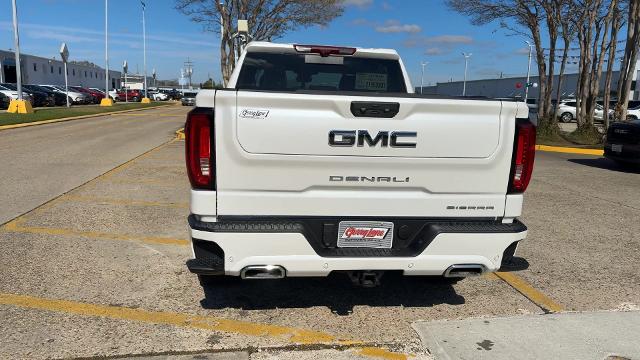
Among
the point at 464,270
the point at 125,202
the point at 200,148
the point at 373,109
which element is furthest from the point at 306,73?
the point at 125,202

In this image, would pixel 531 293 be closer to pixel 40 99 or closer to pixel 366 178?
pixel 366 178

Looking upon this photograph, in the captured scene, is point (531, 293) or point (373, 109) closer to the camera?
point (373, 109)

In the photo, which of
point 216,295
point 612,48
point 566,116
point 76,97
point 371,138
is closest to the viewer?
point 371,138

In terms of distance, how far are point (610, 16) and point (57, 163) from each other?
55.1ft

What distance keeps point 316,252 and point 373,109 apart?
945 millimetres

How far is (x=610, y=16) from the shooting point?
52.2 feet

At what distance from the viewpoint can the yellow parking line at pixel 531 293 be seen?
3.79 meters

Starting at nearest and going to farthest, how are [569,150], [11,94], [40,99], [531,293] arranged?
[531,293] < [569,150] < [11,94] < [40,99]

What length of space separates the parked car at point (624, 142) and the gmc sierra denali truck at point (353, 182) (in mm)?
9317

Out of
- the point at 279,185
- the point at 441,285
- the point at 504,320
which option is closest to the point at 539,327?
the point at 504,320

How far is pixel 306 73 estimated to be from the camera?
181 inches

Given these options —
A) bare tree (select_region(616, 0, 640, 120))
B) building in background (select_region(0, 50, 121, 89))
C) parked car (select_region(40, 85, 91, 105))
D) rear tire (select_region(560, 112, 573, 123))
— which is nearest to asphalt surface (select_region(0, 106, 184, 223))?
bare tree (select_region(616, 0, 640, 120))

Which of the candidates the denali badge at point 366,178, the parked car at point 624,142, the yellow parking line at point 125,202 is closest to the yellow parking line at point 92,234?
the yellow parking line at point 125,202

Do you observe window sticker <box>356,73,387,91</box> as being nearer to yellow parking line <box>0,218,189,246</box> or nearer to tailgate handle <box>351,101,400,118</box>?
tailgate handle <box>351,101,400,118</box>
